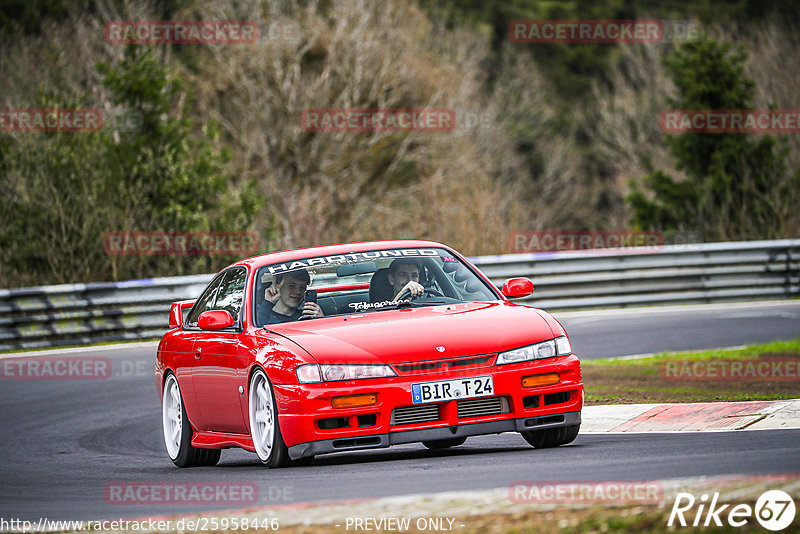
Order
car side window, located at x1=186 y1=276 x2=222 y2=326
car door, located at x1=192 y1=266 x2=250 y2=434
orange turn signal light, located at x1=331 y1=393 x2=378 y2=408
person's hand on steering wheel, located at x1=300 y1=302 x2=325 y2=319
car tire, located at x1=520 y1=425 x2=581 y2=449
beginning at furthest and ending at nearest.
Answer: car side window, located at x1=186 y1=276 x2=222 y2=326 → person's hand on steering wheel, located at x1=300 y1=302 x2=325 y2=319 → car door, located at x1=192 y1=266 x2=250 y2=434 → car tire, located at x1=520 y1=425 x2=581 y2=449 → orange turn signal light, located at x1=331 y1=393 x2=378 y2=408

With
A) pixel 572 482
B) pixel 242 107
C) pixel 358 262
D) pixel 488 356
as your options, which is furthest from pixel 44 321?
pixel 242 107

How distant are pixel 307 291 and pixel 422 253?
96cm

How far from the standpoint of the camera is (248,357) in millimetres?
8672

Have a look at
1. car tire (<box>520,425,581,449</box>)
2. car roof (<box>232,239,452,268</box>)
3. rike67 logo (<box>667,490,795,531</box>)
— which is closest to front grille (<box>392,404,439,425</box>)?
car tire (<box>520,425,581,449</box>)

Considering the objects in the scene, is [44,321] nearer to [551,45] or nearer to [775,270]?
[775,270]

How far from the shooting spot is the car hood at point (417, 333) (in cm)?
802

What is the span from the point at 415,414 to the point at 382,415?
204mm

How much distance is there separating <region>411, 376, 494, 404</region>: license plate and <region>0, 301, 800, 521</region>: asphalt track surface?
399 millimetres

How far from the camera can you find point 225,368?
911 centimetres

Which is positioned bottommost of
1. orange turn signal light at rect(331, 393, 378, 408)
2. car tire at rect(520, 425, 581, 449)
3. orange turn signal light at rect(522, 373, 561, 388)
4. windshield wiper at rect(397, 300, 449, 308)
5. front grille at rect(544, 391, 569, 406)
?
car tire at rect(520, 425, 581, 449)

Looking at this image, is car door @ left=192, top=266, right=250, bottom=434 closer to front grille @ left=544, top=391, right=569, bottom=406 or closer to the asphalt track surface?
the asphalt track surface

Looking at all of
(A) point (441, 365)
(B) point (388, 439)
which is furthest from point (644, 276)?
(B) point (388, 439)

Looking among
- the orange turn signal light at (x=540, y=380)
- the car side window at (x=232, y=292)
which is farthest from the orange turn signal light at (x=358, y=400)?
the car side window at (x=232, y=292)

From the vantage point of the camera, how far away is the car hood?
802cm
